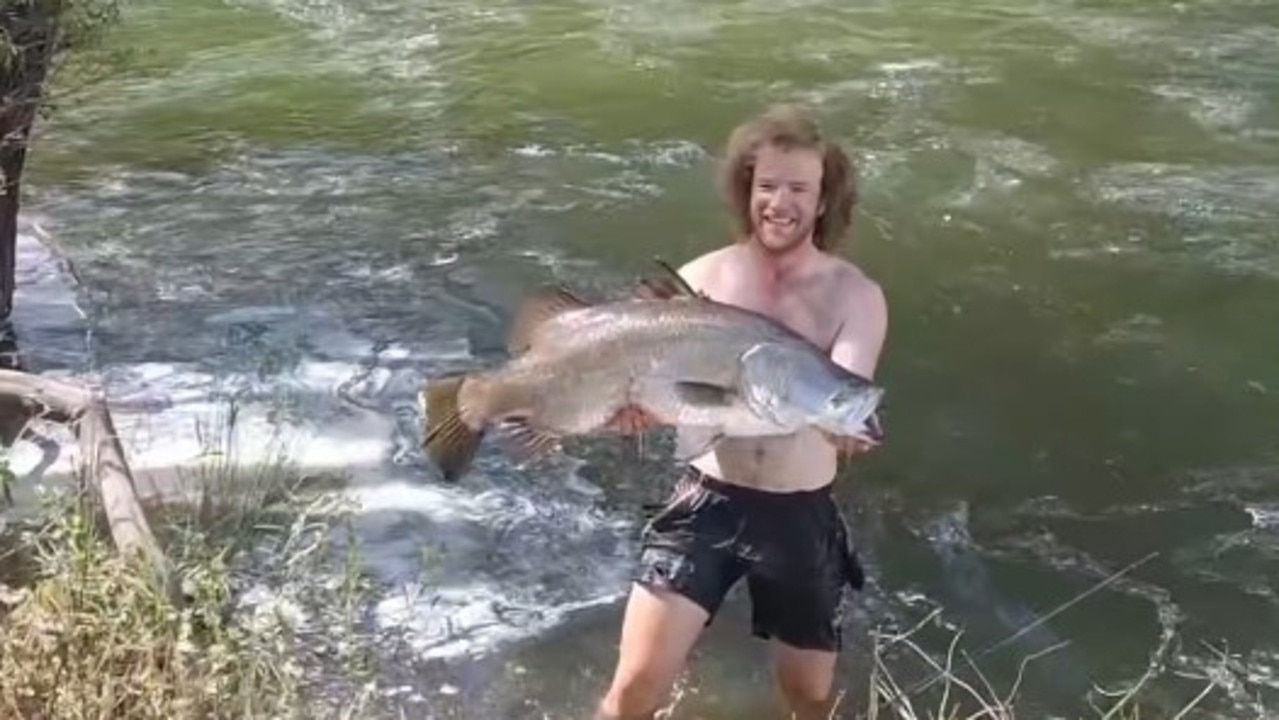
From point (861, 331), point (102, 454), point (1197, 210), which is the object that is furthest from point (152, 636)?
point (1197, 210)

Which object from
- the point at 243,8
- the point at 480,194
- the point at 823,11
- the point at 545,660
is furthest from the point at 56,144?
the point at 545,660

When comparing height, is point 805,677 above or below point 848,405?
below

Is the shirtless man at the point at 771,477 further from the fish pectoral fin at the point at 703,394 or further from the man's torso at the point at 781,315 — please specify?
the fish pectoral fin at the point at 703,394

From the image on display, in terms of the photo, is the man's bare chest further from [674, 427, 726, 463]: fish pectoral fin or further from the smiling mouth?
[674, 427, 726, 463]: fish pectoral fin

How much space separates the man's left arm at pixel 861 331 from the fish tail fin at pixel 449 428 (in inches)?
33.0

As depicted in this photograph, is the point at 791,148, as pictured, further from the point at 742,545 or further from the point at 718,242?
the point at 718,242

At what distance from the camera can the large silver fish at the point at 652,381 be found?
14.4 feet

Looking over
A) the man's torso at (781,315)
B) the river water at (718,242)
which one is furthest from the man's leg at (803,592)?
the river water at (718,242)

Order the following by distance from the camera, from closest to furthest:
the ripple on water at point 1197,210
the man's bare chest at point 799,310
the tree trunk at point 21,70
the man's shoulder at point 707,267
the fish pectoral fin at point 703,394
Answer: the fish pectoral fin at point 703,394
the man's bare chest at point 799,310
the man's shoulder at point 707,267
the tree trunk at point 21,70
the ripple on water at point 1197,210

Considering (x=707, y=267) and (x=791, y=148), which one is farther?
(x=707, y=267)

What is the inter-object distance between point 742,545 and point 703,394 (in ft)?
2.18

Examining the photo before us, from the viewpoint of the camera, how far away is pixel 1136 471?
8.22m

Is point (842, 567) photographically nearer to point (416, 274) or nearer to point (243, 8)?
point (416, 274)

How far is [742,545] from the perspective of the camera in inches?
201
